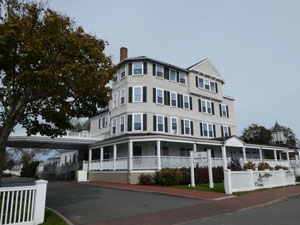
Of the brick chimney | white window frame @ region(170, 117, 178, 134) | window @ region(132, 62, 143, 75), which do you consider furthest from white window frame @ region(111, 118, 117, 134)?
the brick chimney

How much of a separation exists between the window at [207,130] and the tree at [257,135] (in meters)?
12.4

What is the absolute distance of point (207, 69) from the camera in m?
32.1

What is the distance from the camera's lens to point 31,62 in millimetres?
8516

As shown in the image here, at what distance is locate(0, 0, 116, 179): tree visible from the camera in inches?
322

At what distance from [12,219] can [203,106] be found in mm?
25765

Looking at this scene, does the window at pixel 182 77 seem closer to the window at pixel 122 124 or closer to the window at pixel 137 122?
the window at pixel 137 122

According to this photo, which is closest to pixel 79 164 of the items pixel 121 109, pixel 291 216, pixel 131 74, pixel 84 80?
pixel 121 109

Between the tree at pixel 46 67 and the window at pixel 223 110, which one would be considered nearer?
the tree at pixel 46 67

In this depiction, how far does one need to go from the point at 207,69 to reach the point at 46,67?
26292 millimetres

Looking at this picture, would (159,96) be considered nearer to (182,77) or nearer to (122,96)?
(122,96)

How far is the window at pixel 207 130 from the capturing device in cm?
2976

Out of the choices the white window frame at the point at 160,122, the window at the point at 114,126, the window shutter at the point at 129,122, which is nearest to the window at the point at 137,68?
the window shutter at the point at 129,122

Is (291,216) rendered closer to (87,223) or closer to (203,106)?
(87,223)

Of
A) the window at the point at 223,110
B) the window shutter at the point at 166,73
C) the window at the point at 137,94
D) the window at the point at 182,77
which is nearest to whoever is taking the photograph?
the window at the point at 137,94
